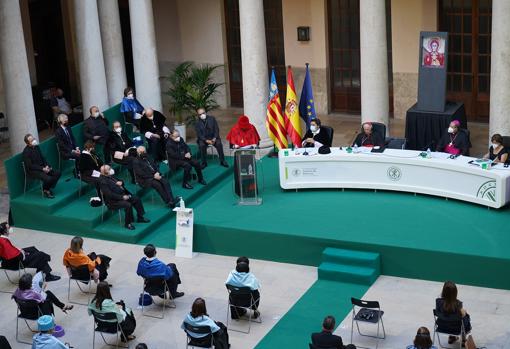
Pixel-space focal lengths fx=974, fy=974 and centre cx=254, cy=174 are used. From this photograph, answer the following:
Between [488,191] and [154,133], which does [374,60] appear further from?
[154,133]

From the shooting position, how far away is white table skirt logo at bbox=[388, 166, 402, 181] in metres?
17.6

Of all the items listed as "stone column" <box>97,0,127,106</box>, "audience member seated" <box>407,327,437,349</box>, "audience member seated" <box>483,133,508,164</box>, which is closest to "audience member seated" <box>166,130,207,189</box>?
"stone column" <box>97,0,127,106</box>

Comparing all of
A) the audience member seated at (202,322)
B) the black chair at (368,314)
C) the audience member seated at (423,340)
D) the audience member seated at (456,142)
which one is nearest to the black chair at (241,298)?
the audience member seated at (202,322)

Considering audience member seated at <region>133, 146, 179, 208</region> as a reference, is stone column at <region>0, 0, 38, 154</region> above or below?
above

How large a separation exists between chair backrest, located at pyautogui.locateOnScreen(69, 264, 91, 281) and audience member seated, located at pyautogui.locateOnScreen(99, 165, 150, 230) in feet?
8.26

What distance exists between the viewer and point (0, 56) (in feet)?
66.6

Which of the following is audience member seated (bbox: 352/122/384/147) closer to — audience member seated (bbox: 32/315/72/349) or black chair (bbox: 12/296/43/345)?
black chair (bbox: 12/296/43/345)

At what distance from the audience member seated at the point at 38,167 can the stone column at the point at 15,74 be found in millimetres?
1858

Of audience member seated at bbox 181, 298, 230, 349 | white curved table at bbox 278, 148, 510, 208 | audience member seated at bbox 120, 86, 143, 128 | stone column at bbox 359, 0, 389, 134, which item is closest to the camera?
audience member seated at bbox 181, 298, 230, 349

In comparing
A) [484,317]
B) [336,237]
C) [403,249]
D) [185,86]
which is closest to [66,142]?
[185,86]

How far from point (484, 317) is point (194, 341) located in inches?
165

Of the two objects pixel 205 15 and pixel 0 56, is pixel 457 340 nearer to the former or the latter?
pixel 0 56

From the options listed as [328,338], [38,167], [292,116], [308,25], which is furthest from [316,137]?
[328,338]

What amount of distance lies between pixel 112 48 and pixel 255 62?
3.61 metres
